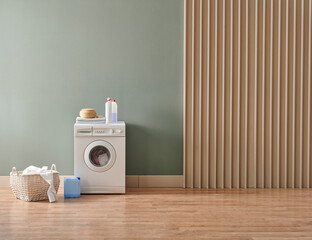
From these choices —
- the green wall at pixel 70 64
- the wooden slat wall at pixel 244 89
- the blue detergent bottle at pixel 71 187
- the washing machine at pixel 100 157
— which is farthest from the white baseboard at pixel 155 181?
the blue detergent bottle at pixel 71 187

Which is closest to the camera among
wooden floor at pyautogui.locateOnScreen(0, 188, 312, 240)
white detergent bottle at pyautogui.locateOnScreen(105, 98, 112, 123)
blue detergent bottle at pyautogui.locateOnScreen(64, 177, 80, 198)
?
wooden floor at pyautogui.locateOnScreen(0, 188, 312, 240)

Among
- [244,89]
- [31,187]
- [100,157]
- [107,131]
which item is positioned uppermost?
[244,89]

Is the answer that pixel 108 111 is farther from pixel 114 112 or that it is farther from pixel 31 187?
pixel 31 187

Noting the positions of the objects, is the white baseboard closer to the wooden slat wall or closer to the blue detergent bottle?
the wooden slat wall

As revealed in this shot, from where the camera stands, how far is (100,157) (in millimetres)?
4355

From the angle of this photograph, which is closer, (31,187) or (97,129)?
(31,187)

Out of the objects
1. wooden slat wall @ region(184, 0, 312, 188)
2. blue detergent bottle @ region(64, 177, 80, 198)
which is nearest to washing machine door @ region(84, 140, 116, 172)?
blue detergent bottle @ region(64, 177, 80, 198)

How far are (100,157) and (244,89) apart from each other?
5.52 feet

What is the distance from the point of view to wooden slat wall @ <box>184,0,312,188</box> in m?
4.69

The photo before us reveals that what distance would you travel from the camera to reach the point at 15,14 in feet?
15.3

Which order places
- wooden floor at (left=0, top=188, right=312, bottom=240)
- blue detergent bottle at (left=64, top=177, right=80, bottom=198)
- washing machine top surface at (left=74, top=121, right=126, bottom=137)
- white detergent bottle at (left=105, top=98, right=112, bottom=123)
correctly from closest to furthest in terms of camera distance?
wooden floor at (left=0, top=188, right=312, bottom=240), blue detergent bottle at (left=64, top=177, right=80, bottom=198), washing machine top surface at (left=74, top=121, right=126, bottom=137), white detergent bottle at (left=105, top=98, right=112, bottom=123)

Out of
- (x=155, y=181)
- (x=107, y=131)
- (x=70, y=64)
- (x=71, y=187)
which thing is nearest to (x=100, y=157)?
(x=107, y=131)

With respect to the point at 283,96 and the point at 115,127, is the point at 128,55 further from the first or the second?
the point at 283,96

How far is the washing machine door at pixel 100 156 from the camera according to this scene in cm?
428
